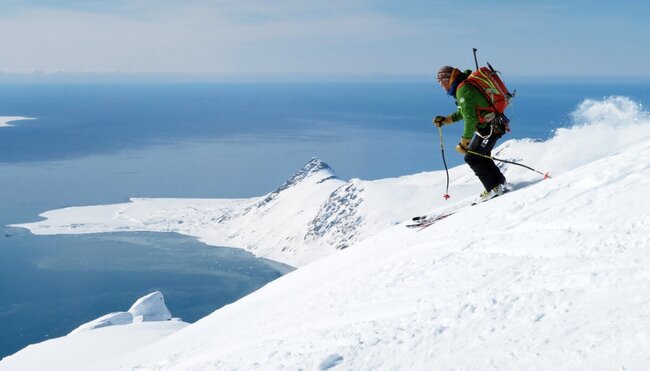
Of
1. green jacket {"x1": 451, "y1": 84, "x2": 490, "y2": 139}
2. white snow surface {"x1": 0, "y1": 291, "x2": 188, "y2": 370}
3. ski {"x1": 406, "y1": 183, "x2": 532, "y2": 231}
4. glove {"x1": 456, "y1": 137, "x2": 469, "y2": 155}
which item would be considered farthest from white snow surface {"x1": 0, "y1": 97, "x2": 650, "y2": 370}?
green jacket {"x1": 451, "y1": 84, "x2": 490, "y2": 139}

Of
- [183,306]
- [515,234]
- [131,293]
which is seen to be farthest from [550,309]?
[131,293]

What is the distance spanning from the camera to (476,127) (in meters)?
11.1

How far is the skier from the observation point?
1090 cm

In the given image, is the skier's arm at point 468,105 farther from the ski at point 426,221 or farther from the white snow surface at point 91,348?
the white snow surface at point 91,348

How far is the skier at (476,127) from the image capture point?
10.9 meters

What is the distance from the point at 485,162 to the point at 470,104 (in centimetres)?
134

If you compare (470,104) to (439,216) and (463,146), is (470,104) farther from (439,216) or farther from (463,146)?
(439,216)

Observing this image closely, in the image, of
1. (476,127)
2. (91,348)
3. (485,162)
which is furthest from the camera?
(91,348)

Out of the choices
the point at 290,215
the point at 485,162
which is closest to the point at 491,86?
the point at 485,162

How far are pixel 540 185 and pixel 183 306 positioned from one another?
71.2 metres

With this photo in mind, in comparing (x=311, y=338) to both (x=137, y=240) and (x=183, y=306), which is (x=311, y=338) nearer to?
(x=183, y=306)

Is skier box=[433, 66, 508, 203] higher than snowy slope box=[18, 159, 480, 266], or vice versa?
skier box=[433, 66, 508, 203]

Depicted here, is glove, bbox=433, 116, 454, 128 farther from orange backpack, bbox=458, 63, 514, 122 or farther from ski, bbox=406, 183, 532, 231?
ski, bbox=406, 183, 532, 231

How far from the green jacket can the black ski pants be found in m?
0.25
